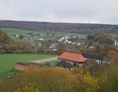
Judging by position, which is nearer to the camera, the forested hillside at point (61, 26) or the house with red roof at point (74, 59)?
the house with red roof at point (74, 59)

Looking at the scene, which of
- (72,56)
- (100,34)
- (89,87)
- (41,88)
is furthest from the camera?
(100,34)

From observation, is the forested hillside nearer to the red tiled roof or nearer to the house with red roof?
the red tiled roof

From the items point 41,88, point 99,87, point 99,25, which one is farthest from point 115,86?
point 99,25

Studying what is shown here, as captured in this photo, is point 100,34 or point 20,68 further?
point 100,34

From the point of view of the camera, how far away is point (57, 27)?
114 m

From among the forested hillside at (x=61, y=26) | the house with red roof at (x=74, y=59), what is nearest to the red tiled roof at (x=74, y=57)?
the house with red roof at (x=74, y=59)

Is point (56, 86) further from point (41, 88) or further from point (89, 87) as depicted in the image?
point (89, 87)

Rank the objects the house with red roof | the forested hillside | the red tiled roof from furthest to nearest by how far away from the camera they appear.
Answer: the forested hillside
the red tiled roof
the house with red roof

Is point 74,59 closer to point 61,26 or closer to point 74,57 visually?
point 74,57

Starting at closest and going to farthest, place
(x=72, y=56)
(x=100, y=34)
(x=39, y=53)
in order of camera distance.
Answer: (x=72, y=56) → (x=39, y=53) → (x=100, y=34)

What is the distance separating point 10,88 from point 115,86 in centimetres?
670

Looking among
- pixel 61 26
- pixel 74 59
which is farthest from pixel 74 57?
pixel 61 26

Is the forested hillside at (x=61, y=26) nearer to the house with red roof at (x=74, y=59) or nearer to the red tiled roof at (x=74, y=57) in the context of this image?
the red tiled roof at (x=74, y=57)

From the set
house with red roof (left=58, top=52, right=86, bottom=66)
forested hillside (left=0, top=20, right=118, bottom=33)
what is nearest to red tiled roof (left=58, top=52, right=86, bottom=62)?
house with red roof (left=58, top=52, right=86, bottom=66)
